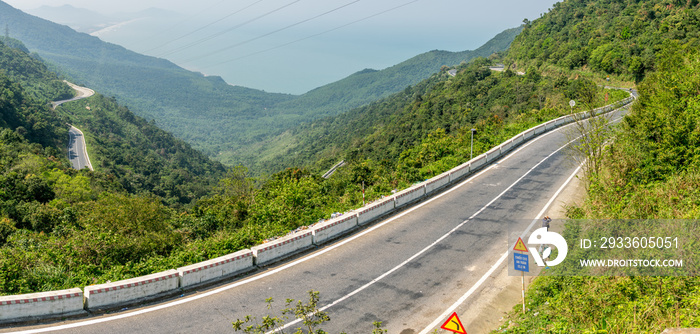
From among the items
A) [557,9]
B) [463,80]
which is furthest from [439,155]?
[557,9]

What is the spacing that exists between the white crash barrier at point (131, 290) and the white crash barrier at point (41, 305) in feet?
1.04

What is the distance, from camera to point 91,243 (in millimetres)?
13633

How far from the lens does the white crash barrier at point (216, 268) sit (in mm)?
12695

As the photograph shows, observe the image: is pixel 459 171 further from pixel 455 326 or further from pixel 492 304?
pixel 455 326

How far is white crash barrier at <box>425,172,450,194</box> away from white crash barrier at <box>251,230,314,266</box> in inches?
341

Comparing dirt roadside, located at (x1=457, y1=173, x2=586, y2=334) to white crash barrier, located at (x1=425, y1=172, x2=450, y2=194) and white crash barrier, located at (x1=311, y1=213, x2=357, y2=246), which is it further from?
white crash barrier, located at (x1=425, y1=172, x2=450, y2=194)

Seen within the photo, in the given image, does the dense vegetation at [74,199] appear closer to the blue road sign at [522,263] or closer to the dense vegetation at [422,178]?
the dense vegetation at [422,178]

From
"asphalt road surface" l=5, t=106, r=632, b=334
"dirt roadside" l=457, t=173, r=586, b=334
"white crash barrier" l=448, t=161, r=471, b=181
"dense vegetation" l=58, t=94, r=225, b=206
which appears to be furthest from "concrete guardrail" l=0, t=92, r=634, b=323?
"dense vegetation" l=58, t=94, r=225, b=206

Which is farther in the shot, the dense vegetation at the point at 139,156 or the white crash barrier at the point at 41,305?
the dense vegetation at the point at 139,156

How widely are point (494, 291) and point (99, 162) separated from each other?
108 meters

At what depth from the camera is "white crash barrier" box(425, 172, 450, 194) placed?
22252 millimetres

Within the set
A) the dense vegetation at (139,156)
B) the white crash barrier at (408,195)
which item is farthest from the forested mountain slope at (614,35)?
the dense vegetation at (139,156)

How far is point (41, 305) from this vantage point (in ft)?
34.8

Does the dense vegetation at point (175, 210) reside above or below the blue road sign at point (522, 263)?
above
